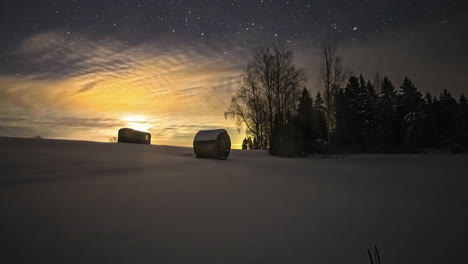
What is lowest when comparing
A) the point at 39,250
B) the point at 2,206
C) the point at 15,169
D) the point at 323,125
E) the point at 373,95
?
the point at 39,250

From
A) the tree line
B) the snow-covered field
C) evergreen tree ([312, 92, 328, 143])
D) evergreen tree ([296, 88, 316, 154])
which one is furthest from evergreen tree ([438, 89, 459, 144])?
the snow-covered field

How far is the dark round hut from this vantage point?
36.4 feet

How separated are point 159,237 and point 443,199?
570 centimetres

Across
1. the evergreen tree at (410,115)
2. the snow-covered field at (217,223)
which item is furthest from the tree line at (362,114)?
the snow-covered field at (217,223)

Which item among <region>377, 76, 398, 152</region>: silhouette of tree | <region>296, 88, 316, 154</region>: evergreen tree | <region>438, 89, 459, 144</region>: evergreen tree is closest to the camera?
<region>296, 88, 316, 154</region>: evergreen tree

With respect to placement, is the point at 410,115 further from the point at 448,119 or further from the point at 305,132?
the point at 305,132

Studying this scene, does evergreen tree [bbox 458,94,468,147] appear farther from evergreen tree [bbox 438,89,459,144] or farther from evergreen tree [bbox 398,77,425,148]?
evergreen tree [bbox 398,77,425,148]

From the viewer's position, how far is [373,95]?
2748 cm

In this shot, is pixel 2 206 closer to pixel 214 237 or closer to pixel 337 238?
pixel 214 237

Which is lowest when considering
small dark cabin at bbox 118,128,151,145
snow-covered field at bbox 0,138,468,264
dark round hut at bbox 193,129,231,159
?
A: snow-covered field at bbox 0,138,468,264

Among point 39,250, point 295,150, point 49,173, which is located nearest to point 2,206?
point 39,250

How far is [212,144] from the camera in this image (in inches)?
436

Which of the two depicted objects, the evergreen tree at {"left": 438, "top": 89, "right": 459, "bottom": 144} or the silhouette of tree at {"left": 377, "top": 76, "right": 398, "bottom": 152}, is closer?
the silhouette of tree at {"left": 377, "top": 76, "right": 398, "bottom": 152}

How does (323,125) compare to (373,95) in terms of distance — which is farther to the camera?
(373,95)
